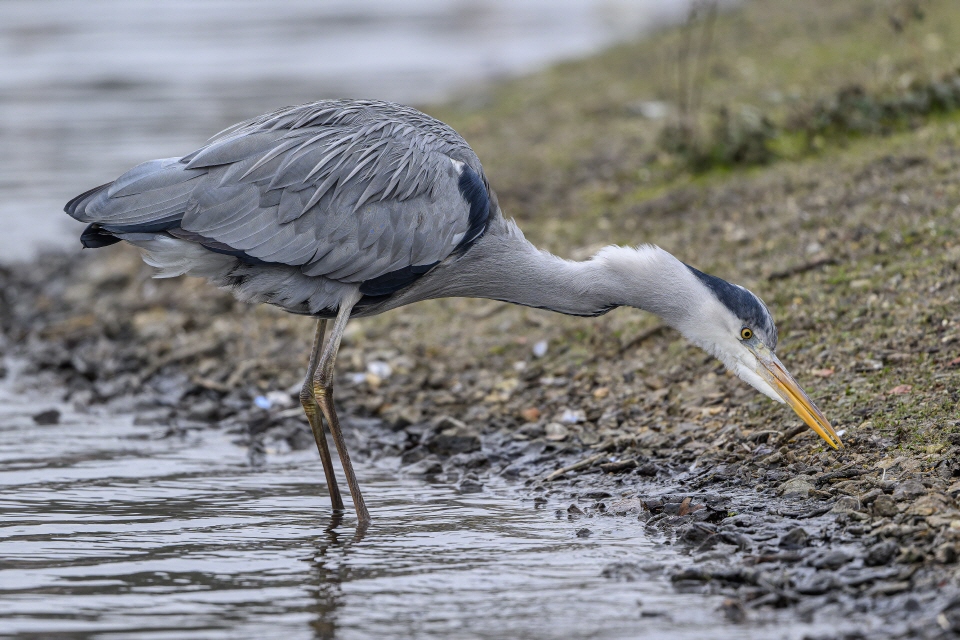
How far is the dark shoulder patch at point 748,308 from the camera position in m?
6.66

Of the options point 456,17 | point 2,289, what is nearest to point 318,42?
point 456,17

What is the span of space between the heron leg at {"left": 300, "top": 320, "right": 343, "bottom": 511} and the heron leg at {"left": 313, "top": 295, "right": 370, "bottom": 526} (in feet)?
0.27

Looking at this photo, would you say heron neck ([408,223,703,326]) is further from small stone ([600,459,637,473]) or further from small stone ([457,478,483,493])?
small stone ([457,478,483,493])

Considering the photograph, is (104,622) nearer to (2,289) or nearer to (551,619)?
(551,619)

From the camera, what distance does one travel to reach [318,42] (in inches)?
1073

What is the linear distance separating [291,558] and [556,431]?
228 centimetres

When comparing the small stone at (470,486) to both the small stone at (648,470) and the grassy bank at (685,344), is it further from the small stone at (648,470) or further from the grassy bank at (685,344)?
the small stone at (648,470)

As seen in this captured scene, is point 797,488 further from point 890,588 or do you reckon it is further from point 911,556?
point 890,588

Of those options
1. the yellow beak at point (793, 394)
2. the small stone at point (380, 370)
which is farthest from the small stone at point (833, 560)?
the small stone at point (380, 370)

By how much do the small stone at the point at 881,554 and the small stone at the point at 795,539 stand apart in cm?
34

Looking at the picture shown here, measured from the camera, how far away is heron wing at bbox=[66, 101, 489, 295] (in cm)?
655

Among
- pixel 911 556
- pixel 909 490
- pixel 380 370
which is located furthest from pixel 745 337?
pixel 380 370

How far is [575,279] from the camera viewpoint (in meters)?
6.99

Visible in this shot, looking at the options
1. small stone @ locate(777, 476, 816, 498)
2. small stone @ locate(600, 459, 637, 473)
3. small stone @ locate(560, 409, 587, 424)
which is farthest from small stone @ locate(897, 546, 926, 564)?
small stone @ locate(560, 409, 587, 424)
